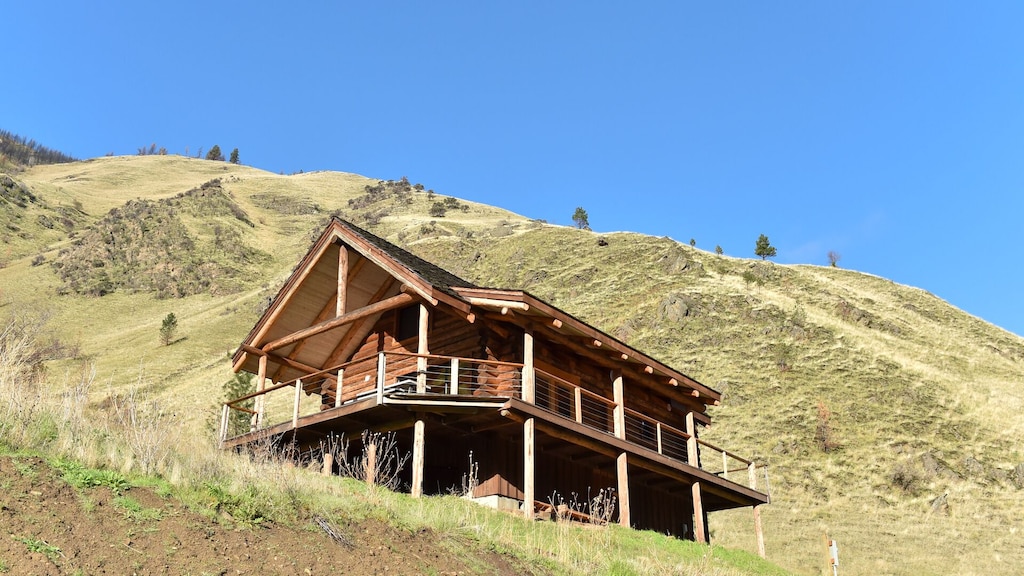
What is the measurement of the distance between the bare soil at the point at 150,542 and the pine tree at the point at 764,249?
220 feet

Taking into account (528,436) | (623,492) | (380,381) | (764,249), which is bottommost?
(623,492)

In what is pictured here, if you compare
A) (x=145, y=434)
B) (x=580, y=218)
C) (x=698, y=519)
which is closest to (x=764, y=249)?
(x=580, y=218)

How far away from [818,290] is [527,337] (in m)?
49.3

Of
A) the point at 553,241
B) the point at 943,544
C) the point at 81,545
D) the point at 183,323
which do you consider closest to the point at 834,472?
the point at 943,544

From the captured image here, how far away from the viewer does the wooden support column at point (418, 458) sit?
15312 mm

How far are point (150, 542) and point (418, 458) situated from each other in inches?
336

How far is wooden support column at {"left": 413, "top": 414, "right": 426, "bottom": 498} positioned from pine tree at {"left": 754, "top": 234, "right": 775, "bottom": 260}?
6109 cm

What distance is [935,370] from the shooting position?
4575 cm

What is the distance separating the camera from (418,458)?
1589 centimetres

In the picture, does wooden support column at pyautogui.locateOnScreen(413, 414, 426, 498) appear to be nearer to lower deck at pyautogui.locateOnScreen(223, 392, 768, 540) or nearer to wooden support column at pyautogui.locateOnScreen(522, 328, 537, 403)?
lower deck at pyautogui.locateOnScreen(223, 392, 768, 540)

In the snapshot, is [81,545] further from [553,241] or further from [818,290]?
[553,241]

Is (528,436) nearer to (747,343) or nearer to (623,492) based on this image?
(623,492)

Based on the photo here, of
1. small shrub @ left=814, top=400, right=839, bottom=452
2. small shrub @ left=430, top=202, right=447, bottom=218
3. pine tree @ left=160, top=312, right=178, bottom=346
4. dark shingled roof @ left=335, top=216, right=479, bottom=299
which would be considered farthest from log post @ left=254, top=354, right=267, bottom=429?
small shrub @ left=430, top=202, right=447, bottom=218

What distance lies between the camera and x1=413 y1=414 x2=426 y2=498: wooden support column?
15312 millimetres
